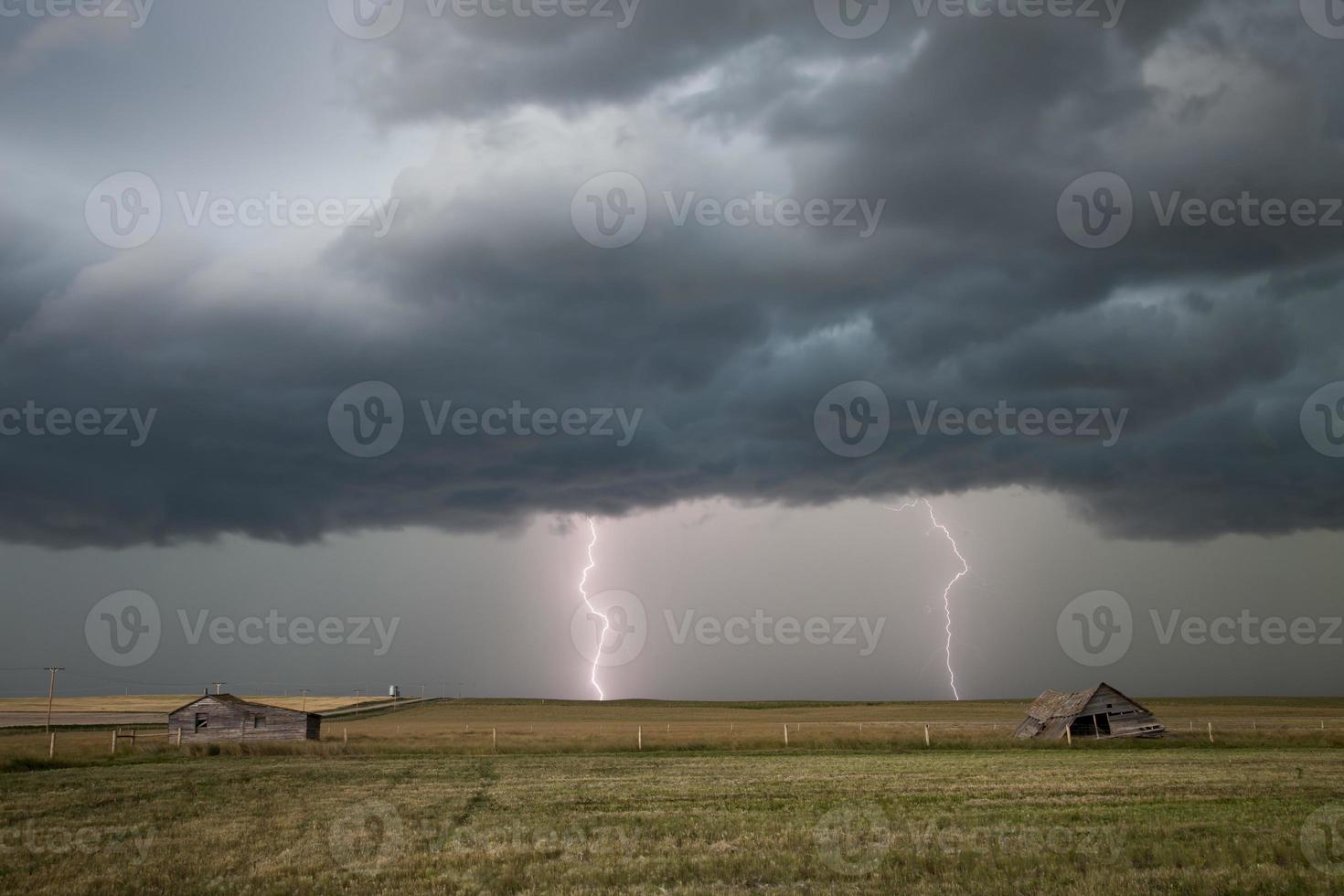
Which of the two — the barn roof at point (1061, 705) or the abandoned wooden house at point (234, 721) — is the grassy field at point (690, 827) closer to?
the barn roof at point (1061, 705)

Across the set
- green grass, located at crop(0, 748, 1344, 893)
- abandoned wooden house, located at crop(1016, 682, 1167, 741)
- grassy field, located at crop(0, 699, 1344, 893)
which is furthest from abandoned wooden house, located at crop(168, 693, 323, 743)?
abandoned wooden house, located at crop(1016, 682, 1167, 741)

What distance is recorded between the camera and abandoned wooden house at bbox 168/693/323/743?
Answer: 75.4 m

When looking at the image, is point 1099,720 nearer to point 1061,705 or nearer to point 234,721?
point 1061,705

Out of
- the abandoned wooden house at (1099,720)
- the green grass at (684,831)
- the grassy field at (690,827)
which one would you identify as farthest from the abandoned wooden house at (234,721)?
the abandoned wooden house at (1099,720)

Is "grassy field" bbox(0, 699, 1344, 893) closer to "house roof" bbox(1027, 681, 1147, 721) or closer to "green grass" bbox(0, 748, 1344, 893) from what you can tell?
"green grass" bbox(0, 748, 1344, 893)

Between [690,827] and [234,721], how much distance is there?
67830 millimetres

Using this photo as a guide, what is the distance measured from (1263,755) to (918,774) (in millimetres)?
20600

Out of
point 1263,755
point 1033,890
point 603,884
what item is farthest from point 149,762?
point 1263,755

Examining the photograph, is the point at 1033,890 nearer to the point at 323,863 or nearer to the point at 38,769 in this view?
the point at 323,863

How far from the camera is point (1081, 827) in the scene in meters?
19.1

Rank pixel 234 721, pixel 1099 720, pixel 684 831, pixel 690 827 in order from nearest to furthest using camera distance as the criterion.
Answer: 1. pixel 684 831
2. pixel 690 827
3. pixel 1099 720
4. pixel 234 721

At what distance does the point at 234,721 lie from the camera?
251 feet

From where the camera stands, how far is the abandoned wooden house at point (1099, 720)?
2499 inches

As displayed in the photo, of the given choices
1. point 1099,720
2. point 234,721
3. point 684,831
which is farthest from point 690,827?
point 234,721
